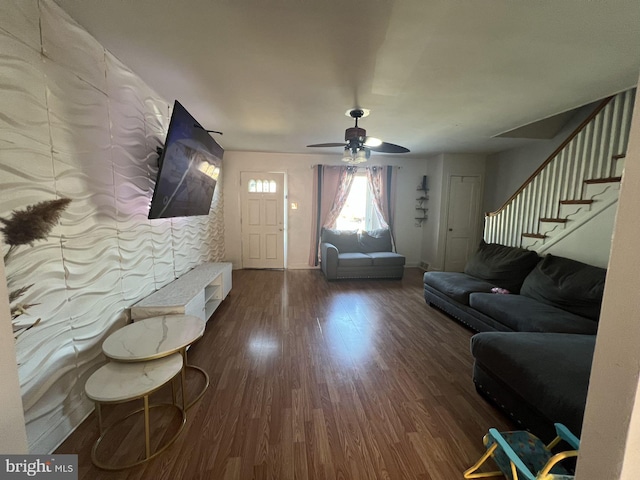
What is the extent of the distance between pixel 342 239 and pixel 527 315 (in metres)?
3.22

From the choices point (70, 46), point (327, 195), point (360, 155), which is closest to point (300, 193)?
point (327, 195)

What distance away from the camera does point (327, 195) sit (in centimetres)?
523

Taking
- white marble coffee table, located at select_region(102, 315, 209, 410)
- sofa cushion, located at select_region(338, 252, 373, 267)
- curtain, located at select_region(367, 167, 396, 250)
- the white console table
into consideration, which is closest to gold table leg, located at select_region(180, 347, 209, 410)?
white marble coffee table, located at select_region(102, 315, 209, 410)

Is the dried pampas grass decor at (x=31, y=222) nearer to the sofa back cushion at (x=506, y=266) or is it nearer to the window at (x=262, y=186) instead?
the window at (x=262, y=186)

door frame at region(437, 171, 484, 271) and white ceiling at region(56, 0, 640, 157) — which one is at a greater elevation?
white ceiling at region(56, 0, 640, 157)

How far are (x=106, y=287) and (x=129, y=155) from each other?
3.44 feet

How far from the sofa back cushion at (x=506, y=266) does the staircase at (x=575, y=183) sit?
0.26m

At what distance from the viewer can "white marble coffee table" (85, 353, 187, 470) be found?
1.27 meters

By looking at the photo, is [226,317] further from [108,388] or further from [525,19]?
[525,19]

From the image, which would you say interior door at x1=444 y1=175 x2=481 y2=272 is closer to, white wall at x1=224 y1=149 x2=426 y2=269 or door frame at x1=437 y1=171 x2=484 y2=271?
door frame at x1=437 y1=171 x2=484 y2=271

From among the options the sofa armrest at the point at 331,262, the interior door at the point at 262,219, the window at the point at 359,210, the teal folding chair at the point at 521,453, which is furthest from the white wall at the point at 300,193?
the teal folding chair at the point at 521,453

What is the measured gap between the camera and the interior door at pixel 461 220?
5090 millimetres

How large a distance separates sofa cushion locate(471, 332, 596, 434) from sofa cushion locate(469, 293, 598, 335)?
0.29 metres

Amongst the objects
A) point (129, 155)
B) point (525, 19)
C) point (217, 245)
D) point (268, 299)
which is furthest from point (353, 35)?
point (217, 245)
